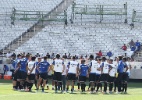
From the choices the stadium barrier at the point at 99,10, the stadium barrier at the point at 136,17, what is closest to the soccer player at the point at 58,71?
the stadium barrier at the point at 136,17

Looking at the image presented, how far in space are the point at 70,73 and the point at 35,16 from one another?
81.2 feet

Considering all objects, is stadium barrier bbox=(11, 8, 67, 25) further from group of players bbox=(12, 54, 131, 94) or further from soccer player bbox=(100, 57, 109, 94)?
soccer player bbox=(100, 57, 109, 94)

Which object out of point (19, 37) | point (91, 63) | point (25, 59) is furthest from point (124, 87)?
point (19, 37)

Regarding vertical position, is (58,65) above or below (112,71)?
above

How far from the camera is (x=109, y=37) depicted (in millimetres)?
48875

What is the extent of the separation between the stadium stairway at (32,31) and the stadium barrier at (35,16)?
39 centimetres

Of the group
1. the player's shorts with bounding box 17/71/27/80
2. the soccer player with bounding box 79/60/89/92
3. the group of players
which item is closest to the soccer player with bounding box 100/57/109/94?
the group of players

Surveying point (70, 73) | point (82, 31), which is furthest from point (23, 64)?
point (82, 31)

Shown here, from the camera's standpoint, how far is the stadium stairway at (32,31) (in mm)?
48844

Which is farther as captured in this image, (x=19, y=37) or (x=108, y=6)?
(x=108, y=6)

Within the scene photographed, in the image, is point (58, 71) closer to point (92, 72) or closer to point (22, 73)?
point (92, 72)

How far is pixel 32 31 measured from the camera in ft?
167

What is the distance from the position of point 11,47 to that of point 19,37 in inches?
58.5

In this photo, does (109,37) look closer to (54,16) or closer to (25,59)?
(54,16)
